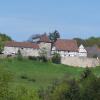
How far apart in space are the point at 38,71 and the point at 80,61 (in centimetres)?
1734

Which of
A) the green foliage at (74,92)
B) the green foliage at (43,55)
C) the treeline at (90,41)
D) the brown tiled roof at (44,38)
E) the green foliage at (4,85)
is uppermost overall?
the treeline at (90,41)

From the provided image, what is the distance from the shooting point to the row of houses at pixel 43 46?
358 feet

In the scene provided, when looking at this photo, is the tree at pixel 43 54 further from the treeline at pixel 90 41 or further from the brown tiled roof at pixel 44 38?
the treeline at pixel 90 41

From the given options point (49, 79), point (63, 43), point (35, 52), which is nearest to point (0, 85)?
point (49, 79)

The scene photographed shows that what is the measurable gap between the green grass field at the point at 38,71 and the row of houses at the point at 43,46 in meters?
14.4

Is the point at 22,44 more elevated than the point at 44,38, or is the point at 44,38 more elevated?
the point at 44,38

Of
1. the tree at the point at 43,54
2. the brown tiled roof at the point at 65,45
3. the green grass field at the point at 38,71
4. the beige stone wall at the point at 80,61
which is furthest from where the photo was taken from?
the brown tiled roof at the point at 65,45

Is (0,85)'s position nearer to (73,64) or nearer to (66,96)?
(66,96)

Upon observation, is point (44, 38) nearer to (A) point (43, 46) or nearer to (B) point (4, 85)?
(A) point (43, 46)

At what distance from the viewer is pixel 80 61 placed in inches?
3942

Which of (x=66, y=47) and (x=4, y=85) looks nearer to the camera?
(x=4, y=85)

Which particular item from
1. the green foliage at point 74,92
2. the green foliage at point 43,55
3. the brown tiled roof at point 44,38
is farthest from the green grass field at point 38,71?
the brown tiled roof at point 44,38

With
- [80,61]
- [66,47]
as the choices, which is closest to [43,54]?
[80,61]

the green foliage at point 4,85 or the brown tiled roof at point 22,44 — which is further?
the brown tiled roof at point 22,44
